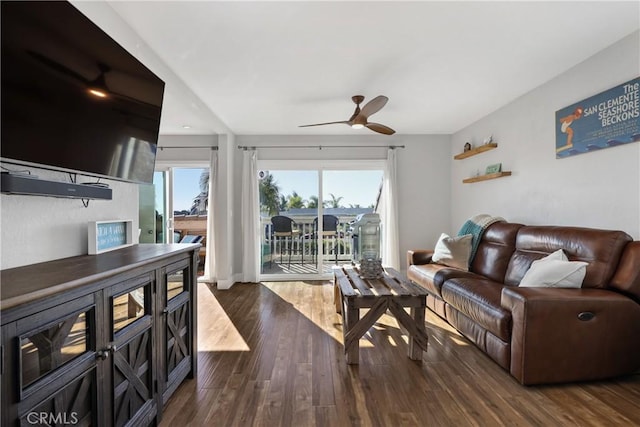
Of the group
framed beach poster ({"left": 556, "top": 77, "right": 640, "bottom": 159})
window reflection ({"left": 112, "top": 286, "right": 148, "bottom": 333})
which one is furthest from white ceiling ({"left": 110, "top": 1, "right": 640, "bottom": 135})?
window reflection ({"left": 112, "top": 286, "right": 148, "bottom": 333})

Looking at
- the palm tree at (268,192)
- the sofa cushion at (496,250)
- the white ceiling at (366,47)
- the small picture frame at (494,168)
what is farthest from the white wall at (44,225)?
the small picture frame at (494,168)

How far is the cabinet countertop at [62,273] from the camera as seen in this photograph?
3.00 feet

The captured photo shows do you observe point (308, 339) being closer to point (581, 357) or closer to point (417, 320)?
point (417, 320)

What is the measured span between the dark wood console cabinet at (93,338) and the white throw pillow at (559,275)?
2.55 m

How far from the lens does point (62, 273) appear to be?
1.18 metres

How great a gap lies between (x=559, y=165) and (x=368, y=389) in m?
2.72

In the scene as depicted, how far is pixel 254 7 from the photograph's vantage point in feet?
6.20

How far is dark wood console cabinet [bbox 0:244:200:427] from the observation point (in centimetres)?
91

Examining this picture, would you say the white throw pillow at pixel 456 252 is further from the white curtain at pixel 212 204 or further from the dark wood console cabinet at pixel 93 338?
the white curtain at pixel 212 204

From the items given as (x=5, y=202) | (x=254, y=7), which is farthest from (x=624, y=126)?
(x=5, y=202)

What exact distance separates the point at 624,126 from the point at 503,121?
155 cm

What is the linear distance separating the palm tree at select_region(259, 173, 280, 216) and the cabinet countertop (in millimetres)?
3326

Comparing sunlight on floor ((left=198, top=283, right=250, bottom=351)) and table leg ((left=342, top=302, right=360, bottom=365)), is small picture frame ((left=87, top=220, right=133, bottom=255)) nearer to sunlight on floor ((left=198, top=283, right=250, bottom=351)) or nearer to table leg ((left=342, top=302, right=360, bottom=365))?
sunlight on floor ((left=198, top=283, right=250, bottom=351))

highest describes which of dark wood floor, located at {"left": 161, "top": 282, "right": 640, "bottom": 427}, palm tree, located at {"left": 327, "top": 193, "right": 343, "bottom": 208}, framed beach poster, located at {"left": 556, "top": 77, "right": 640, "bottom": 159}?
framed beach poster, located at {"left": 556, "top": 77, "right": 640, "bottom": 159}
